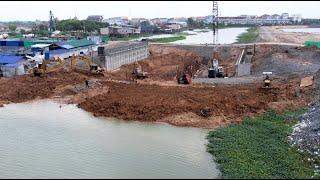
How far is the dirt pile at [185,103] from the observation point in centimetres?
2291

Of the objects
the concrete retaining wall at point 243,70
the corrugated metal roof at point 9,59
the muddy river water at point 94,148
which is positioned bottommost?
the muddy river water at point 94,148

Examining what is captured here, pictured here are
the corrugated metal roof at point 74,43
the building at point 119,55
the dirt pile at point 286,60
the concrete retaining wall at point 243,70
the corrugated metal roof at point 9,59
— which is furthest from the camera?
the corrugated metal roof at point 74,43

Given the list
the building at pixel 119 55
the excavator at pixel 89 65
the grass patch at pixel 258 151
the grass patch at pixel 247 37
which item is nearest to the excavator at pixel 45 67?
the excavator at pixel 89 65

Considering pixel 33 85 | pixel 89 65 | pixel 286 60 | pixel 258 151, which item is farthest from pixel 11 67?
pixel 258 151

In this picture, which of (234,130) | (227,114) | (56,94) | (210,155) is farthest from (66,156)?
(56,94)

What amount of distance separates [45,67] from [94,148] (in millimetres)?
→ 17958

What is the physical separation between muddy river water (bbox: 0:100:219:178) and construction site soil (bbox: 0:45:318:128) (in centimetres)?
120

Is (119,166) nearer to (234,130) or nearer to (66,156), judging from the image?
(66,156)

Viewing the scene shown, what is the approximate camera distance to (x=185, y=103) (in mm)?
24328

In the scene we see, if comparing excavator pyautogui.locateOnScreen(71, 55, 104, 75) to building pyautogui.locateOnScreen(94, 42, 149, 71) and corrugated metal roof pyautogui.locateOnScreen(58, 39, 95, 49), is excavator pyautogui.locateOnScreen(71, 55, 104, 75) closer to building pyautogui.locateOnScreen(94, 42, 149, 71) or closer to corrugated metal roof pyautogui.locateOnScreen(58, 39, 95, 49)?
building pyautogui.locateOnScreen(94, 42, 149, 71)

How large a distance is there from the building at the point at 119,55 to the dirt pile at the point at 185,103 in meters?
9.80

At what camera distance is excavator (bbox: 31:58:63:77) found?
3253 centimetres

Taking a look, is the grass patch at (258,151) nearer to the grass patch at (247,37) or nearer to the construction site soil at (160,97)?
the construction site soil at (160,97)

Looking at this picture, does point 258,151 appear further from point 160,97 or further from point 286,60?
point 286,60
